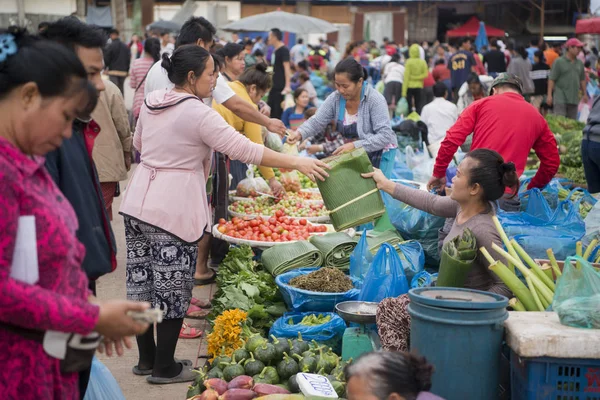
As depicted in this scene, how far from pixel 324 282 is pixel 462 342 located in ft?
6.30

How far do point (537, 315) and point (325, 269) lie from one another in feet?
6.72

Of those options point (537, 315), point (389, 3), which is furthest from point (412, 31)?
point (537, 315)

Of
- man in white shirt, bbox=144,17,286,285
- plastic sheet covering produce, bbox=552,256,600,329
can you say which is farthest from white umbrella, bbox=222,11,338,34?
plastic sheet covering produce, bbox=552,256,600,329

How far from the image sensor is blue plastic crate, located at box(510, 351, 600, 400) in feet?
9.42

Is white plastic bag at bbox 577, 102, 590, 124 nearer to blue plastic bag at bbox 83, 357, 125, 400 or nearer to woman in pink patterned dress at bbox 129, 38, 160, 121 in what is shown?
woman in pink patterned dress at bbox 129, 38, 160, 121

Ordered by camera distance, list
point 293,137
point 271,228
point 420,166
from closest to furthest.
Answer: point 293,137, point 271,228, point 420,166

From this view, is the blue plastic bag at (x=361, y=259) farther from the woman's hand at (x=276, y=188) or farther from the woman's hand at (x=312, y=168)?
the woman's hand at (x=276, y=188)

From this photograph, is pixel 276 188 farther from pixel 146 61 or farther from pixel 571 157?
pixel 146 61

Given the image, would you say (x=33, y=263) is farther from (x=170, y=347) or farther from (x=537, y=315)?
(x=170, y=347)

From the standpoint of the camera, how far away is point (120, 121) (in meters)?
6.09

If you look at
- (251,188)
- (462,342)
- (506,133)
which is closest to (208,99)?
(251,188)

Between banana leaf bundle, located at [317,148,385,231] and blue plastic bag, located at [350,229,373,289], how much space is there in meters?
0.37

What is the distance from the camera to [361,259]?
509 cm

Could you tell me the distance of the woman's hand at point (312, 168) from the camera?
4293mm
